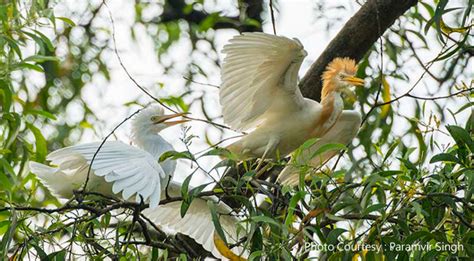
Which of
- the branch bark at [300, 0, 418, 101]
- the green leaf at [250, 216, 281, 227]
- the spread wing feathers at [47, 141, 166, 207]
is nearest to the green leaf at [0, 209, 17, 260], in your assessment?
the spread wing feathers at [47, 141, 166, 207]

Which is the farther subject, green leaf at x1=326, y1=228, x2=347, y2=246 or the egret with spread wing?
the egret with spread wing

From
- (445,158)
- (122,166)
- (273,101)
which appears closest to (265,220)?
Result: (445,158)

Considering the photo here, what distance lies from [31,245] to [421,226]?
88 centimetres

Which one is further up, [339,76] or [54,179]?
[339,76]

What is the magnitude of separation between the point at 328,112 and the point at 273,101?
176 millimetres

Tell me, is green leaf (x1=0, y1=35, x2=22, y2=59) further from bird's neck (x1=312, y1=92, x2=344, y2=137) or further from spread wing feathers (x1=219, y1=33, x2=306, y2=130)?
bird's neck (x1=312, y1=92, x2=344, y2=137)

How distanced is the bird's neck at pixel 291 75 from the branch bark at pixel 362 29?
0.94ft

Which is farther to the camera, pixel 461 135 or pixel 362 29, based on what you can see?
pixel 362 29

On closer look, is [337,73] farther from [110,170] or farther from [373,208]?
[373,208]

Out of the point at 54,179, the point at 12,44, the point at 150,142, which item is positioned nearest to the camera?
the point at 12,44

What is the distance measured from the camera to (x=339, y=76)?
3410mm

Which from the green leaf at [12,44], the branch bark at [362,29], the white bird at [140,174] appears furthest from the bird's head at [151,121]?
the green leaf at [12,44]

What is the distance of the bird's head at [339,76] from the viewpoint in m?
3.40

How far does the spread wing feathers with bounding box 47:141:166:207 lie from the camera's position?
106 inches
